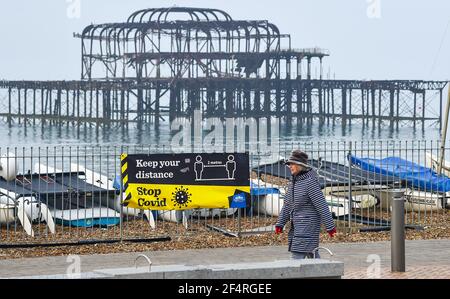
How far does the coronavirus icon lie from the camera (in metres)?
18.9

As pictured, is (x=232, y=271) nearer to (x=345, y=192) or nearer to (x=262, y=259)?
(x=262, y=259)

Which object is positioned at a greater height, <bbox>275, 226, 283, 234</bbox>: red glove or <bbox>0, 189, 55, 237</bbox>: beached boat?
<bbox>275, 226, 283, 234</bbox>: red glove

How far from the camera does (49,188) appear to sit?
23.7 m

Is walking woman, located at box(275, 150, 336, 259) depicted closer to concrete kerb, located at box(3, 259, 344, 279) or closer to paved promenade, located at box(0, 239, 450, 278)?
paved promenade, located at box(0, 239, 450, 278)

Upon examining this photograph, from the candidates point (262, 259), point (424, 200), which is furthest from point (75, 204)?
point (262, 259)

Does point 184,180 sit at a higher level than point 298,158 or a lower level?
lower

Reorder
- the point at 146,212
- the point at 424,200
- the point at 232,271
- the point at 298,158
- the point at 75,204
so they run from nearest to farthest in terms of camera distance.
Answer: the point at 232,271
the point at 298,158
the point at 146,212
the point at 75,204
the point at 424,200

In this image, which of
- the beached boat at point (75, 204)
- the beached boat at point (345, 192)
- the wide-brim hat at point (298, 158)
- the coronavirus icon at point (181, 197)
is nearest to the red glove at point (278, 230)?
the wide-brim hat at point (298, 158)

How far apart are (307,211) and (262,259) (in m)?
3.71

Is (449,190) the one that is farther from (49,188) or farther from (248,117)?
(248,117)

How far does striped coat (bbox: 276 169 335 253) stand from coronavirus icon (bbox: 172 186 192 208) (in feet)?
19.9

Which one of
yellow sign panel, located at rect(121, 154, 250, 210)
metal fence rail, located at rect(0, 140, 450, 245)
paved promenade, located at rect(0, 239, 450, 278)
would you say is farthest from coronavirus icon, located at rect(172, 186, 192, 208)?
paved promenade, located at rect(0, 239, 450, 278)

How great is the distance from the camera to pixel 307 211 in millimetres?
12906

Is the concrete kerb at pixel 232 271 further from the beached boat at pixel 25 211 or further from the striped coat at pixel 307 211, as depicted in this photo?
the beached boat at pixel 25 211
